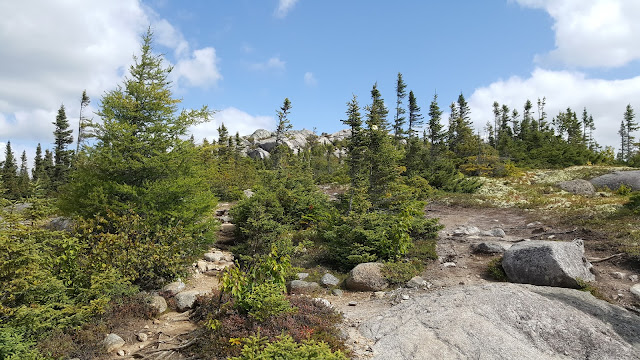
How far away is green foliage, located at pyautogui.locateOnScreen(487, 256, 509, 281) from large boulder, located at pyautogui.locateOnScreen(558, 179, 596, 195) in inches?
802

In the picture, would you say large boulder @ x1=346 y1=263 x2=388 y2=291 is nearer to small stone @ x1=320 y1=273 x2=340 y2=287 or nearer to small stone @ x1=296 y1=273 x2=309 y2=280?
small stone @ x1=320 y1=273 x2=340 y2=287

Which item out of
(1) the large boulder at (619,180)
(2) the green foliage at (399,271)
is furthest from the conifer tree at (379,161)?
(1) the large boulder at (619,180)

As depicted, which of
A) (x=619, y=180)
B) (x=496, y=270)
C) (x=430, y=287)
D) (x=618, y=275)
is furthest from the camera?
(x=619, y=180)

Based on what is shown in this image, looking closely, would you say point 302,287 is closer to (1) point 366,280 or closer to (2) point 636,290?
(1) point 366,280

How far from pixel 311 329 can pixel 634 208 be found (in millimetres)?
14231

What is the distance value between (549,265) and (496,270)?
1.36 m

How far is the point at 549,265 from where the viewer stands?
786 cm

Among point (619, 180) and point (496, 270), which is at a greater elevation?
point (619, 180)

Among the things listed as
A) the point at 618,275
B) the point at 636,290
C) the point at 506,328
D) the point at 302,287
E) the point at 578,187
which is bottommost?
the point at 302,287

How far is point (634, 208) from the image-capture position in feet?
41.6

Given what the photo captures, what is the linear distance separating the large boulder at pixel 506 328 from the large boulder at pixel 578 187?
2262 cm

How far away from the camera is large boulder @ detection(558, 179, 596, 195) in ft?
81.2

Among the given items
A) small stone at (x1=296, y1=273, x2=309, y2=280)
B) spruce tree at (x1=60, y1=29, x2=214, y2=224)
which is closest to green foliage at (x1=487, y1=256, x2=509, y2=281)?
small stone at (x1=296, y1=273, x2=309, y2=280)

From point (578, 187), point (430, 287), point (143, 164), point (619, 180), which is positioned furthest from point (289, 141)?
point (430, 287)
